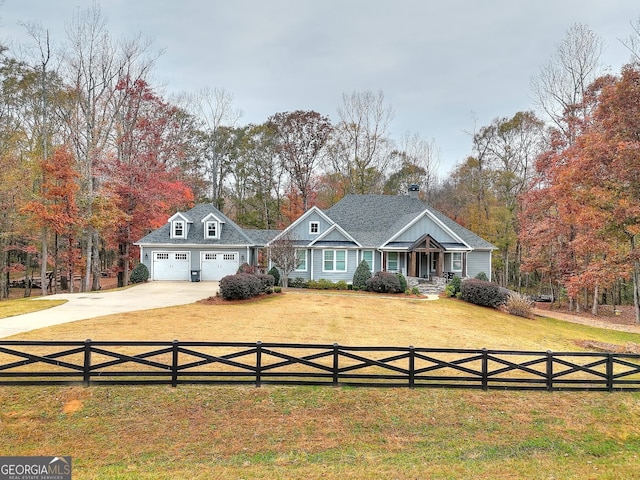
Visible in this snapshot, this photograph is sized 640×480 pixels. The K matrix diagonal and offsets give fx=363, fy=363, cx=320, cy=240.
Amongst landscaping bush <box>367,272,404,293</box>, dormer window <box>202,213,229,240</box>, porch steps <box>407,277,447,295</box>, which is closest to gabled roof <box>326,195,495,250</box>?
porch steps <box>407,277,447,295</box>

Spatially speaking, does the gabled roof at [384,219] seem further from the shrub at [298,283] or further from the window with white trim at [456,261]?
the shrub at [298,283]

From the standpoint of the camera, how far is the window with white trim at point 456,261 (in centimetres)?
2814

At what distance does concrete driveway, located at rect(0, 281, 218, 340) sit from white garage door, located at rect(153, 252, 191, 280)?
4.45 ft

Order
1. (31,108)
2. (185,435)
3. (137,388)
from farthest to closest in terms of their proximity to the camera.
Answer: (31,108), (137,388), (185,435)

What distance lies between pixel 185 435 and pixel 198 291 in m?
16.6

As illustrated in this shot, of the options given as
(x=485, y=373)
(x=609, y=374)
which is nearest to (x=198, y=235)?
(x=485, y=373)

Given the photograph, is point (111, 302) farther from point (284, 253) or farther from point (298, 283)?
point (298, 283)

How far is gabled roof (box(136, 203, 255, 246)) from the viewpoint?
2875 cm

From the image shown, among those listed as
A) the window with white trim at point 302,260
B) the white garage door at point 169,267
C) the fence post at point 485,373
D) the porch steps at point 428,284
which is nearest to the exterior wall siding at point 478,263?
the porch steps at point 428,284

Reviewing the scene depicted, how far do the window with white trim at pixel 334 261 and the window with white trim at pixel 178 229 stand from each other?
1175 centimetres

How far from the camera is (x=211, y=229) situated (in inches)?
1160

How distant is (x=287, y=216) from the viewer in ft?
135

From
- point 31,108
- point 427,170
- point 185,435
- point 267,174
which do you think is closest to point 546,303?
point 427,170

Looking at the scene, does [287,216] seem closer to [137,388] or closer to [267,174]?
[267,174]
